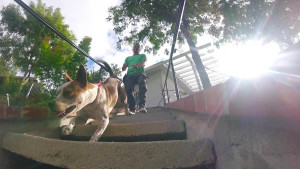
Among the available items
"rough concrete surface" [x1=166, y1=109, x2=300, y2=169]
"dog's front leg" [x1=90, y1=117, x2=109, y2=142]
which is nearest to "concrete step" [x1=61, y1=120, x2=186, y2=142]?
"dog's front leg" [x1=90, y1=117, x2=109, y2=142]

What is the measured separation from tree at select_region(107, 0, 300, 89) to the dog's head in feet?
20.1

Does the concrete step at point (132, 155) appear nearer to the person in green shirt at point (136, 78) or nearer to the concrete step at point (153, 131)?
the concrete step at point (153, 131)

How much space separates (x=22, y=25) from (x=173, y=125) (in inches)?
655

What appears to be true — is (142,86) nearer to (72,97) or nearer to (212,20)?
(72,97)

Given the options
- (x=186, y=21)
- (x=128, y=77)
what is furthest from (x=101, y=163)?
(x=186, y=21)

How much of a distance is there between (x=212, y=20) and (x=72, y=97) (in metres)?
10.3

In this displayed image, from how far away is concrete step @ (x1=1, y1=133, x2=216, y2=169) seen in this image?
926 millimetres

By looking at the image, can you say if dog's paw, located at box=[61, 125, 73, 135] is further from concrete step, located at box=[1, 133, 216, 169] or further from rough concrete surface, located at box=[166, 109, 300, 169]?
rough concrete surface, located at box=[166, 109, 300, 169]

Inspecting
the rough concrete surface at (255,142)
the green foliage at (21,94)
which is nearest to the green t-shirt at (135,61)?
the rough concrete surface at (255,142)

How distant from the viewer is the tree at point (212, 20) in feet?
24.1

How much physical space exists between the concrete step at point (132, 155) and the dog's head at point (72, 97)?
586 mm

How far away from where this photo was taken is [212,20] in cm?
990

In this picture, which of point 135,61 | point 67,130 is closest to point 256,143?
point 67,130

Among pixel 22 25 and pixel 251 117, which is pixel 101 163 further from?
pixel 22 25
